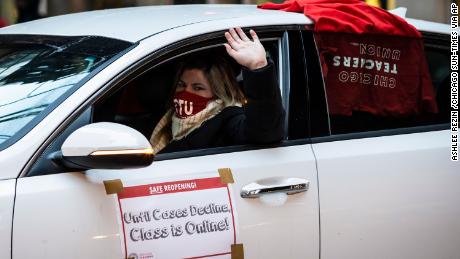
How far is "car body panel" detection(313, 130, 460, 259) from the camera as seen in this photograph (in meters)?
3.51

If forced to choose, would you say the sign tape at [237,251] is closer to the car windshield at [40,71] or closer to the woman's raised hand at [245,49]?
the woman's raised hand at [245,49]

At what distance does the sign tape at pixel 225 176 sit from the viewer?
10.9 feet

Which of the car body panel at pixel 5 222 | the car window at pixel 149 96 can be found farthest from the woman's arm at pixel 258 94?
the car body panel at pixel 5 222

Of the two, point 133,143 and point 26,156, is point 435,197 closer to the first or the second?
point 133,143

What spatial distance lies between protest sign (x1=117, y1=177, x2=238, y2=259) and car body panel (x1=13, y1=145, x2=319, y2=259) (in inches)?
1.5

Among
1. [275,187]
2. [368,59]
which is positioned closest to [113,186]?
[275,187]

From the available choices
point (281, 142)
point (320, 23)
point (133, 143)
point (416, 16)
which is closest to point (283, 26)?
point (320, 23)

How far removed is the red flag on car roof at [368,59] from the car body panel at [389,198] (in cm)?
24

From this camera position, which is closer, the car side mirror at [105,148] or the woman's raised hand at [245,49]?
the car side mirror at [105,148]

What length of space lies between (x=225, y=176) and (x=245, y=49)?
0.50 m

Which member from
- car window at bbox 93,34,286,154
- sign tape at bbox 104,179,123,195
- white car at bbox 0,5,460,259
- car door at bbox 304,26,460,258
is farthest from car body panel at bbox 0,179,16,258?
car door at bbox 304,26,460,258

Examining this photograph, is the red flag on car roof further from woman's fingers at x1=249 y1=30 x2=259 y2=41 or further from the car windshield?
the car windshield

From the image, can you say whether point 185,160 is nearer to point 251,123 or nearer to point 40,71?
point 251,123

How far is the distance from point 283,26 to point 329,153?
58 centimetres
